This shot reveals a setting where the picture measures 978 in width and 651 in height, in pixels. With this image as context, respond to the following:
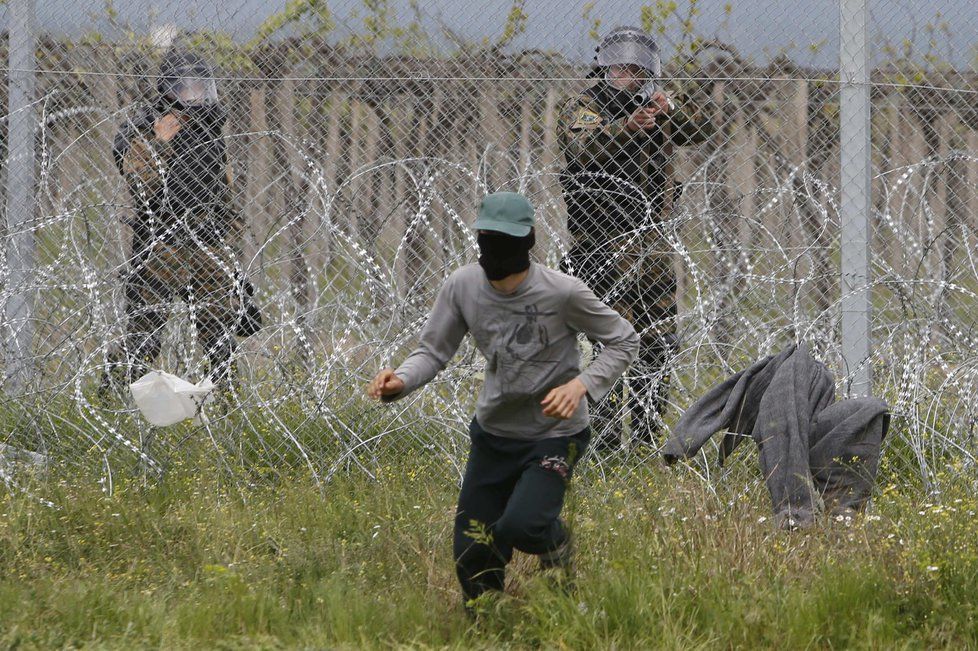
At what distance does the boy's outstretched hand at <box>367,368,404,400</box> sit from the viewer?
11.8 ft

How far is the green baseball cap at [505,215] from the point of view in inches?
141

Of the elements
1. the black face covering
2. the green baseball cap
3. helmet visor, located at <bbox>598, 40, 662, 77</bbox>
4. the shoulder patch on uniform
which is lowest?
the black face covering

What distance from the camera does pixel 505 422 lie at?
384 centimetres

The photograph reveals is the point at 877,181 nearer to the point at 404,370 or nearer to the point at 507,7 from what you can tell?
the point at 507,7

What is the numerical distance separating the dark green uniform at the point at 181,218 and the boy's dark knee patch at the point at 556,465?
2474mm

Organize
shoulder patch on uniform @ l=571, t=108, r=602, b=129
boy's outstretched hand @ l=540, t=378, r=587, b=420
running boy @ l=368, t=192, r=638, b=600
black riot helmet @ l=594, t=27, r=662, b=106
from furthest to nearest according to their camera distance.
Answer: shoulder patch on uniform @ l=571, t=108, r=602, b=129 < black riot helmet @ l=594, t=27, r=662, b=106 < running boy @ l=368, t=192, r=638, b=600 < boy's outstretched hand @ l=540, t=378, r=587, b=420

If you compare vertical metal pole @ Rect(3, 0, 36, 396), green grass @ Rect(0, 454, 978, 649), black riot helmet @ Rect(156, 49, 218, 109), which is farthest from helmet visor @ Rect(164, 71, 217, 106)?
green grass @ Rect(0, 454, 978, 649)

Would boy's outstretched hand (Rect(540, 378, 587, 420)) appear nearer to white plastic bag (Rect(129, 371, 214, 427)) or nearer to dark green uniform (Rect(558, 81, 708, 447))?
dark green uniform (Rect(558, 81, 708, 447))

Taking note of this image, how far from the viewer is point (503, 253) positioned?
11.9 feet

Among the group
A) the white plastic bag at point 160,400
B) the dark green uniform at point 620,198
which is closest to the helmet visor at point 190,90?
the white plastic bag at point 160,400

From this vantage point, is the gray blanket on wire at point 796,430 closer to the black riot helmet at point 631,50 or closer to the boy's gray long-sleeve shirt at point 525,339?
the boy's gray long-sleeve shirt at point 525,339

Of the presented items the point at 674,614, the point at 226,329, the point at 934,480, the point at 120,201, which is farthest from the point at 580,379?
the point at 120,201

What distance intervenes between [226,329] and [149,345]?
0.57 meters

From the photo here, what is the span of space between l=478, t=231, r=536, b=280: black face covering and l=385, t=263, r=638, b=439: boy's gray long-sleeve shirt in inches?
4.6
